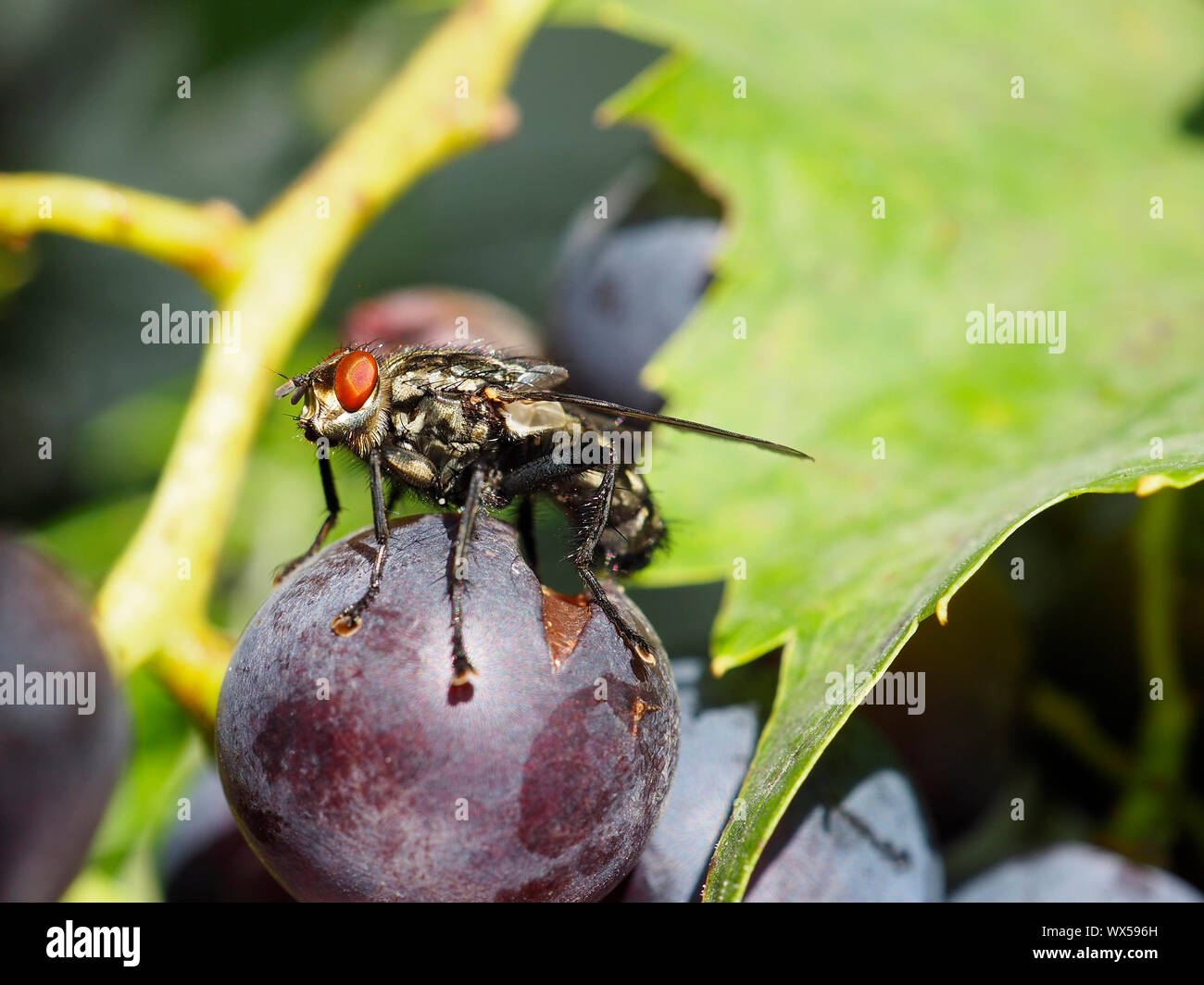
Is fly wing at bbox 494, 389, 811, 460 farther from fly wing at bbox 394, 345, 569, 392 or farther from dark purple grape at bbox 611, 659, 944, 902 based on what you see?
dark purple grape at bbox 611, 659, 944, 902

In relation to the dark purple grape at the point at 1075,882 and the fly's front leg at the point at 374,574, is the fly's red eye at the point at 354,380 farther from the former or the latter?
the dark purple grape at the point at 1075,882

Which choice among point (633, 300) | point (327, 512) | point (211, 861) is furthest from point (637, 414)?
point (211, 861)

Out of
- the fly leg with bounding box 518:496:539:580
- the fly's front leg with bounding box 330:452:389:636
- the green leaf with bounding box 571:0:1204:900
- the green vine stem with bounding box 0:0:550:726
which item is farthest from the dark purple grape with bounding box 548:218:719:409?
the fly's front leg with bounding box 330:452:389:636

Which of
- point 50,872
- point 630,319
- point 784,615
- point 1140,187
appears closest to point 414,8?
point 630,319

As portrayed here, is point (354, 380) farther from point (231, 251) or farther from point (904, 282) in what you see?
point (904, 282)

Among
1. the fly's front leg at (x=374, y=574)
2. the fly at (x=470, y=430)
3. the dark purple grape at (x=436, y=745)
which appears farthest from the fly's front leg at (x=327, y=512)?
the dark purple grape at (x=436, y=745)

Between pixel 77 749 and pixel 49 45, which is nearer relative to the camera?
pixel 77 749

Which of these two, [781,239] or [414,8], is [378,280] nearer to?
[414,8]
